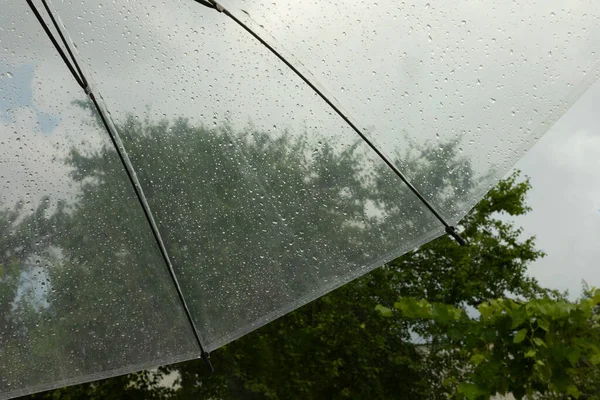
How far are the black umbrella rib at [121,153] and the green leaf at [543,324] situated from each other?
1.20m

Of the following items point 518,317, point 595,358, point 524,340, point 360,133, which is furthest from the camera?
point 524,340

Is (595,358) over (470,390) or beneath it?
beneath

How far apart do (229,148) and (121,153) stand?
30cm

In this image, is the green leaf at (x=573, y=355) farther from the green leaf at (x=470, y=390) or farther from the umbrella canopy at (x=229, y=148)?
the umbrella canopy at (x=229, y=148)

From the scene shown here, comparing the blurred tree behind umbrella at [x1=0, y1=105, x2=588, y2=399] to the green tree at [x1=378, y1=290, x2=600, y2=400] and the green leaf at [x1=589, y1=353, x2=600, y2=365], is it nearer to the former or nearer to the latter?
the green tree at [x1=378, y1=290, x2=600, y2=400]

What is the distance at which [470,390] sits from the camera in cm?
240

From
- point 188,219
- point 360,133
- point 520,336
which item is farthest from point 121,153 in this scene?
point 520,336

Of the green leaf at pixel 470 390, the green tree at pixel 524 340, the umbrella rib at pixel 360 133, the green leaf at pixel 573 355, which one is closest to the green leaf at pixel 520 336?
the green tree at pixel 524 340

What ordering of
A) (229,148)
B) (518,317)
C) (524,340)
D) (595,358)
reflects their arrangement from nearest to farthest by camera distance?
(229,148) → (595,358) → (518,317) → (524,340)

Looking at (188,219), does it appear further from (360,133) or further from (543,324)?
(543,324)

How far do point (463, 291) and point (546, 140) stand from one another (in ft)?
10.4

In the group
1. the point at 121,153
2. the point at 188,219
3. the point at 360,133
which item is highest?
the point at 121,153

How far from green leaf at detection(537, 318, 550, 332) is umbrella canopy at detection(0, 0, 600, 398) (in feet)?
2.98

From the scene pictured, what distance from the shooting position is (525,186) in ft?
32.2
